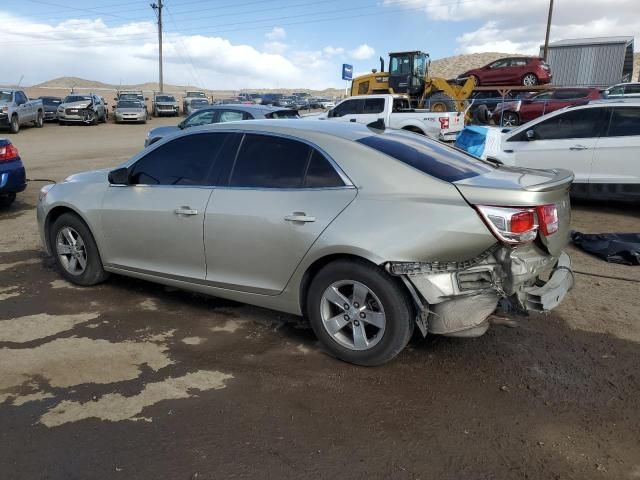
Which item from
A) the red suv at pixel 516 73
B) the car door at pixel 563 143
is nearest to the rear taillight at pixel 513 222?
the car door at pixel 563 143

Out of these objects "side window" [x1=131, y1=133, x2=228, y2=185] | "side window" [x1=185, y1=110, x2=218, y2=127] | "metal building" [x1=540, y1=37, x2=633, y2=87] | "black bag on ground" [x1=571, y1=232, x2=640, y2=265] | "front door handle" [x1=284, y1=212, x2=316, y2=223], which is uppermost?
"metal building" [x1=540, y1=37, x2=633, y2=87]

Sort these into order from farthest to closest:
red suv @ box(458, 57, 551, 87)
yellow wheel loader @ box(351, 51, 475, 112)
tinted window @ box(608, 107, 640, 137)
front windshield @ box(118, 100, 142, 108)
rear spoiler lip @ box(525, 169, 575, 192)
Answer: front windshield @ box(118, 100, 142, 108) < red suv @ box(458, 57, 551, 87) < yellow wheel loader @ box(351, 51, 475, 112) < tinted window @ box(608, 107, 640, 137) < rear spoiler lip @ box(525, 169, 575, 192)

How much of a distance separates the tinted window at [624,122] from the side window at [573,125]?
0.16 meters

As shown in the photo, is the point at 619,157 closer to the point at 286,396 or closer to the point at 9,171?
the point at 286,396

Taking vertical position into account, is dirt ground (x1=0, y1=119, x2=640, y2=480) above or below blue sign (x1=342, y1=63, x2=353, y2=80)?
below

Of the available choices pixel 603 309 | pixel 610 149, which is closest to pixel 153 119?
pixel 610 149

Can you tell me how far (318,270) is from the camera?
3.77 meters

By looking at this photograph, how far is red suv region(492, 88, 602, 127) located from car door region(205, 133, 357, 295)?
18751 mm

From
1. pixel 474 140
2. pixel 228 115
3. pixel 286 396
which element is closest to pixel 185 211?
pixel 286 396

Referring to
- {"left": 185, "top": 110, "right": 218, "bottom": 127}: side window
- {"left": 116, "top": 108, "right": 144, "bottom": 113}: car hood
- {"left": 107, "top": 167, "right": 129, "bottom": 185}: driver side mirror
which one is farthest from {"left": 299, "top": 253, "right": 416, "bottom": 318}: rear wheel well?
{"left": 116, "top": 108, "right": 144, "bottom": 113}: car hood

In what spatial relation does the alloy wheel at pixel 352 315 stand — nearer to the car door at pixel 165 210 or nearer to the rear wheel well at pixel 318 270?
the rear wheel well at pixel 318 270

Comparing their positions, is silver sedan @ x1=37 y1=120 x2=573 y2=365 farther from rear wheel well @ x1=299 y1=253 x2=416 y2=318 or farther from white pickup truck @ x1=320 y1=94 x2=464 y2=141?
white pickup truck @ x1=320 y1=94 x2=464 y2=141

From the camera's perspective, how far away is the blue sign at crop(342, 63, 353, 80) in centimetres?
2570

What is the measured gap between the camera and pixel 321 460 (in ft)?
9.01
